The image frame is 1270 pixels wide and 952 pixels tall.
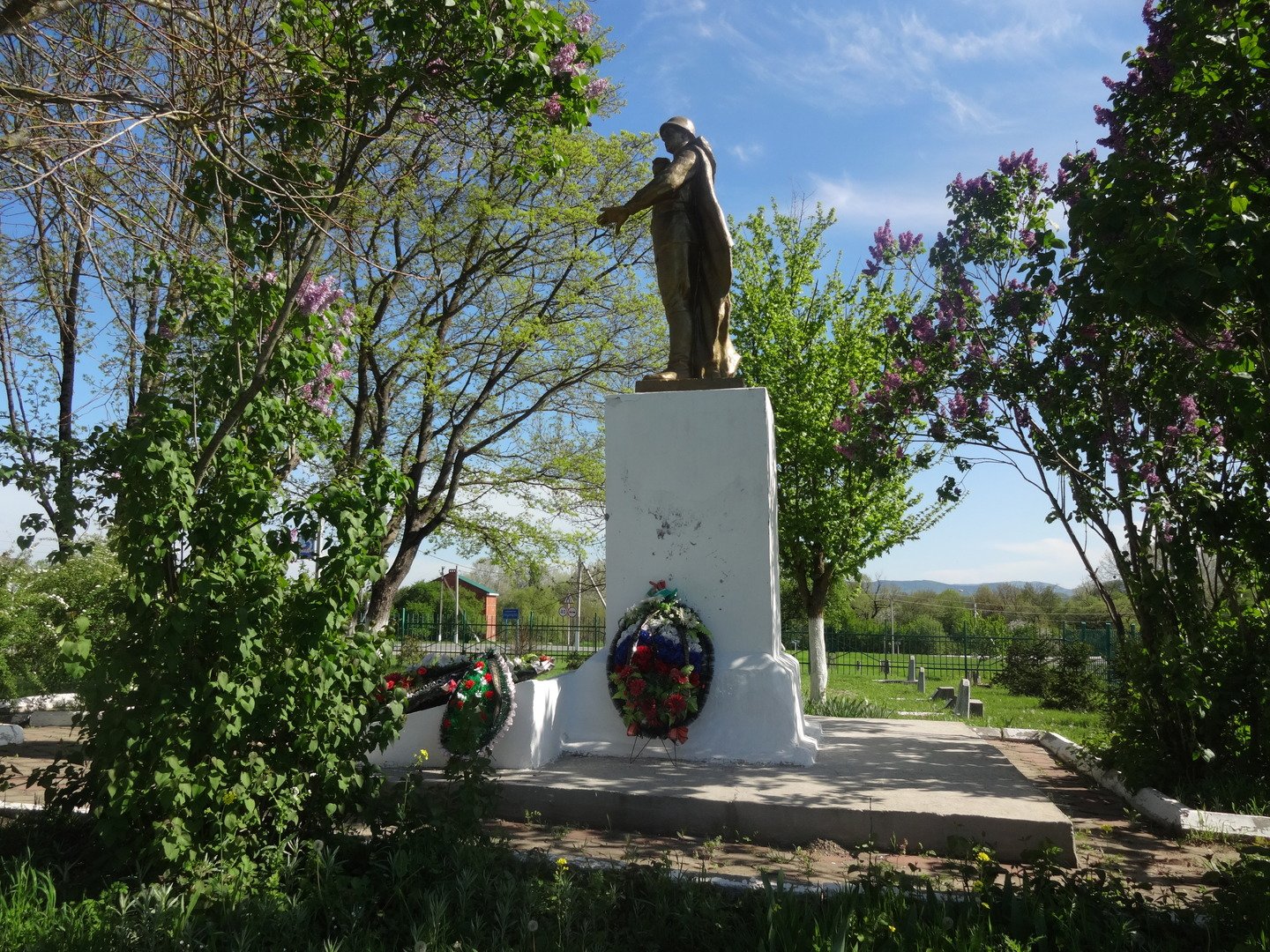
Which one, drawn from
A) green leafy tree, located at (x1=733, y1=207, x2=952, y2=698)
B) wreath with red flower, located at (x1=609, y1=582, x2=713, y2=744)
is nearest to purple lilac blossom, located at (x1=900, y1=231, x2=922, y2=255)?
green leafy tree, located at (x1=733, y1=207, x2=952, y2=698)

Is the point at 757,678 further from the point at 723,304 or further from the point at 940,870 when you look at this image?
the point at 723,304

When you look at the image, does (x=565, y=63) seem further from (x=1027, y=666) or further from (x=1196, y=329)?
(x=1027, y=666)

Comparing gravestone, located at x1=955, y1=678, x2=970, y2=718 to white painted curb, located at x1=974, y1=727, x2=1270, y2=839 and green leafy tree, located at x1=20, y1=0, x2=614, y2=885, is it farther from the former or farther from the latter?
green leafy tree, located at x1=20, y1=0, x2=614, y2=885

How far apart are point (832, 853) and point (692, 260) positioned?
437cm

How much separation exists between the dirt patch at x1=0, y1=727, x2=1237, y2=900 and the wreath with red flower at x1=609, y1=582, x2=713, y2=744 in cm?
121

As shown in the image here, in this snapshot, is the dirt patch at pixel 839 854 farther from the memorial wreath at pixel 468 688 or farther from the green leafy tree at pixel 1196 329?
the green leafy tree at pixel 1196 329

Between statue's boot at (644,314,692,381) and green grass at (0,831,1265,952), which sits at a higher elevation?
statue's boot at (644,314,692,381)

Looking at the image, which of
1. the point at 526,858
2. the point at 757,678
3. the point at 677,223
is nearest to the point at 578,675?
the point at 757,678

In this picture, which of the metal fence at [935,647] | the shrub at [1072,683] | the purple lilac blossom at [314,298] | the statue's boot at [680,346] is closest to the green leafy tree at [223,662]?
the purple lilac blossom at [314,298]

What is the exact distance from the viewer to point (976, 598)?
54688 millimetres

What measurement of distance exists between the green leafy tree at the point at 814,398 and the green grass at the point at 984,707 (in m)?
1.67

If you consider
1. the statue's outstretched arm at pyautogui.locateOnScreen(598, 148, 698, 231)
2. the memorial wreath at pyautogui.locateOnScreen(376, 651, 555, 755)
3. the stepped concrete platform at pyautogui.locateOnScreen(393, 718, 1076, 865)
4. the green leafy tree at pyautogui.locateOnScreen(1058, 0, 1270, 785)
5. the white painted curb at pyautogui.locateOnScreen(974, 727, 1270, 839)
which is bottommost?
the white painted curb at pyautogui.locateOnScreen(974, 727, 1270, 839)

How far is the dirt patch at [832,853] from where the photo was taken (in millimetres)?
3850

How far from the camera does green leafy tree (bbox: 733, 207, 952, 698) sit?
14.3 m
